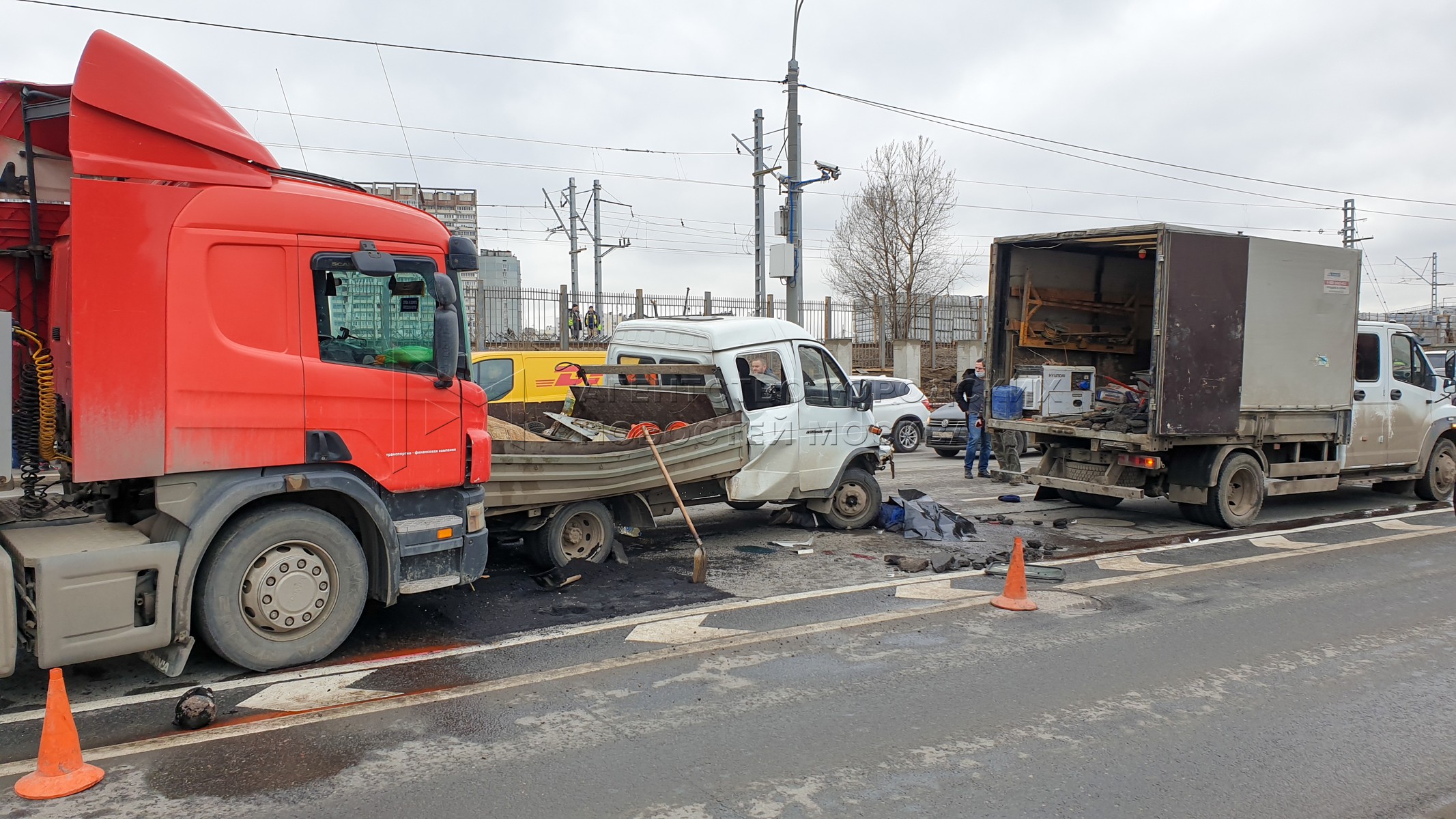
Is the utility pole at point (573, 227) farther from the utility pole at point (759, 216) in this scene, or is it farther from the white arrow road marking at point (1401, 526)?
the white arrow road marking at point (1401, 526)

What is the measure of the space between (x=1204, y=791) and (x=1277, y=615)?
135 inches

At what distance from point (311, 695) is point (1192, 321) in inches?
350

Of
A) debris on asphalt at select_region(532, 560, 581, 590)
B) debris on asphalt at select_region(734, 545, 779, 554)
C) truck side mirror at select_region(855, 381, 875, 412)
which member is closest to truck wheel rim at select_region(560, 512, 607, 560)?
debris on asphalt at select_region(532, 560, 581, 590)

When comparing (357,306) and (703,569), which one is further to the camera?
(703,569)

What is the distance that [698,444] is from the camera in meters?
8.25

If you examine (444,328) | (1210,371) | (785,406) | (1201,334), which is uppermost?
(1201,334)

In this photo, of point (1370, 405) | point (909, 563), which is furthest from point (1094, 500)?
point (909, 563)

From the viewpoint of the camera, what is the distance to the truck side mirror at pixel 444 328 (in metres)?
5.65

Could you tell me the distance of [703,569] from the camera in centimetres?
754

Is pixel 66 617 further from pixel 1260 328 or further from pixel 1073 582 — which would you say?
pixel 1260 328

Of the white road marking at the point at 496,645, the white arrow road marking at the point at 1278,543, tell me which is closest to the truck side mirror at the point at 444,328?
the white road marking at the point at 496,645

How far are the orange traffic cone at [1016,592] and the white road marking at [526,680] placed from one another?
11 cm

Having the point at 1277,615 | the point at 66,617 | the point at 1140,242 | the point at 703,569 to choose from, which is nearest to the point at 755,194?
the point at 1140,242

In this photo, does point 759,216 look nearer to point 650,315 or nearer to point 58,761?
point 650,315
